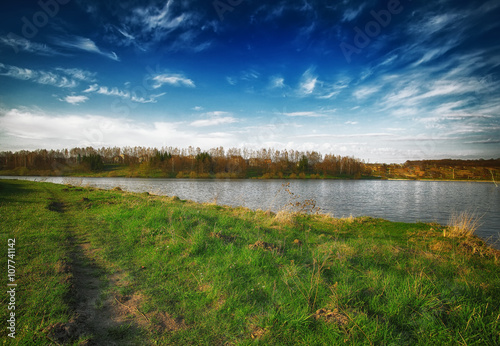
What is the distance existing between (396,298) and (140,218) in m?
8.37

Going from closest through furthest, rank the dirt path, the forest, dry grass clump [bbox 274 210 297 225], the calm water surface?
the dirt path, dry grass clump [bbox 274 210 297 225], the calm water surface, the forest

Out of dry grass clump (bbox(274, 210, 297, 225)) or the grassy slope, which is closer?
the grassy slope

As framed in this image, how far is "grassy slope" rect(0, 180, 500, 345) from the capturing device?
9.83 ft

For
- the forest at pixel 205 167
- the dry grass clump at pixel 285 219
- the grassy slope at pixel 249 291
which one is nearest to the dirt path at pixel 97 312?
the grassy slope at pixel 249 291

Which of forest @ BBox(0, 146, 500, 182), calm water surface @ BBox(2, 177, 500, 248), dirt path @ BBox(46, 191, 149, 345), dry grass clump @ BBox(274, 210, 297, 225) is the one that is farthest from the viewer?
forest @ BBox(0, 146, 500, 182)

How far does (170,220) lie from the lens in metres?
7.64

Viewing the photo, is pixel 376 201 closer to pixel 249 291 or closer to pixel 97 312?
pixel 249 291

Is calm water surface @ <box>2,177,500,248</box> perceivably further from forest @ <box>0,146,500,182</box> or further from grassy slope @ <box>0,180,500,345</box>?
forest @ <box>0,146,500,182</box>

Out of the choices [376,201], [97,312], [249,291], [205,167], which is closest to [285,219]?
[249,291]

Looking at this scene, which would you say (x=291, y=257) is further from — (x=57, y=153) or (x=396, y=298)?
(x=57, y=153)

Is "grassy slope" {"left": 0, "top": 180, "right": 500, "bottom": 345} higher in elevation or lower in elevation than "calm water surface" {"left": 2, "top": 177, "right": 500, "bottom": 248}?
higher

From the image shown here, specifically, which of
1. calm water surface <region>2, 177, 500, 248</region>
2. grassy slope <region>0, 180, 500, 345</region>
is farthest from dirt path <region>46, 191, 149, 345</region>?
calm water surface <region>2, 177, 500, 248</region>

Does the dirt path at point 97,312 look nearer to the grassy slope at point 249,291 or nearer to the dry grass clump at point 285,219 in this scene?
the grassy slope at point 249,291

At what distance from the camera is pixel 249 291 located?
4.02m
